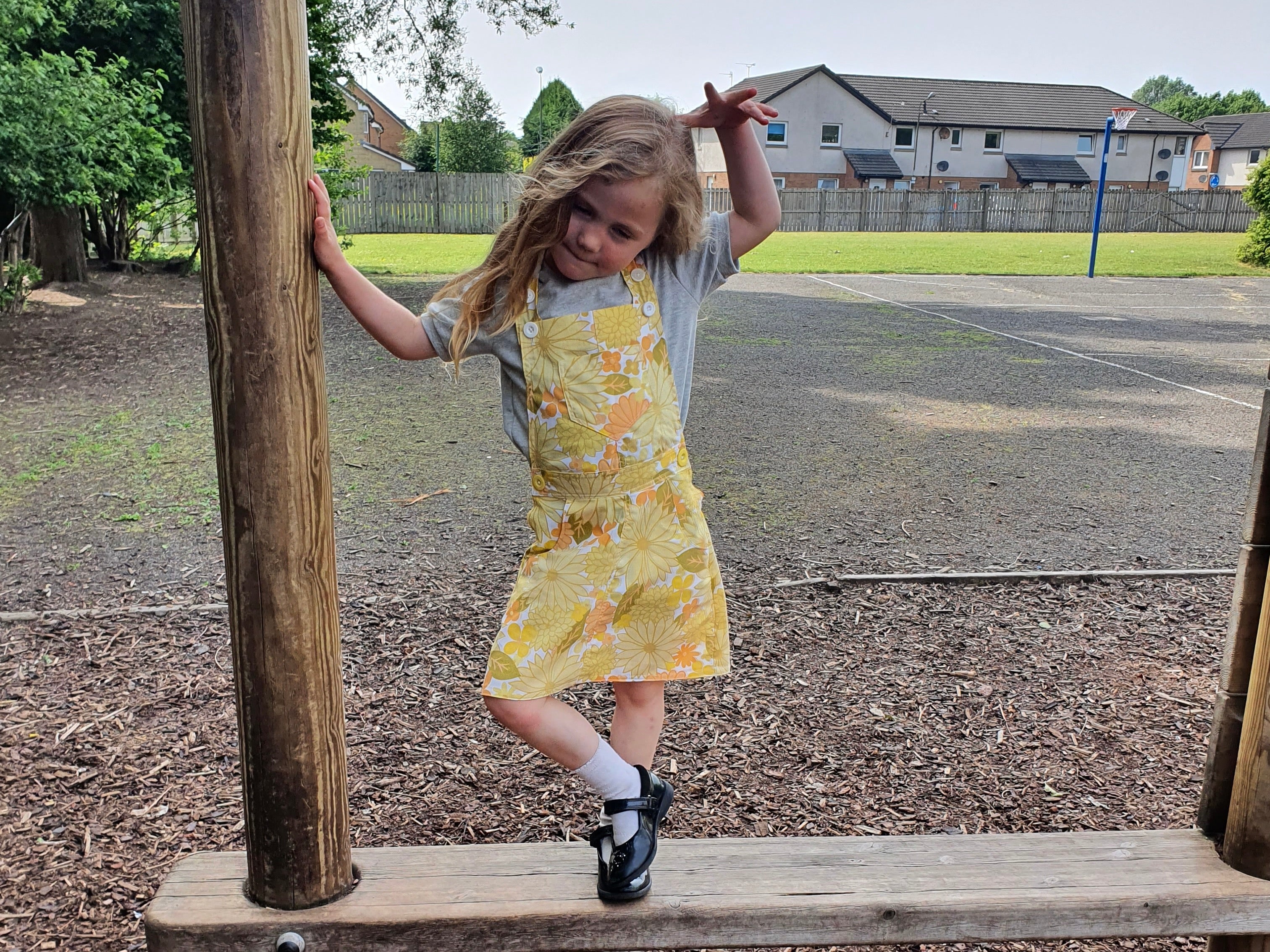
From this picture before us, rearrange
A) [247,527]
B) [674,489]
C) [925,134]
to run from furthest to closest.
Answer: [925,134], [674,489], [247,527]

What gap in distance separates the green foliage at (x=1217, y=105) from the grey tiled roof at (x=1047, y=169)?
66671mm

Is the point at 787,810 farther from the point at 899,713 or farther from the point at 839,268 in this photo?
the point at 839,268

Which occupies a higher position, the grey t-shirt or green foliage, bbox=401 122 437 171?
green foliage, bbox=401 122 437 171

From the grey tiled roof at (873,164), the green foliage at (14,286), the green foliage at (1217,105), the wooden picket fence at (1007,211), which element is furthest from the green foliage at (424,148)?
the green foliage at (1217,105)

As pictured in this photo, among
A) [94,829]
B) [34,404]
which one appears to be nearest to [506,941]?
[94,829]

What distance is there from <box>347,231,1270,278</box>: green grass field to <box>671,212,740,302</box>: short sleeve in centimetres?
1470

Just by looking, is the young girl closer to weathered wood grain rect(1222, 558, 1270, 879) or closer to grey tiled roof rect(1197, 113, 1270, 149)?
weathered wood grain rect(1222, 558, 1270, 879)

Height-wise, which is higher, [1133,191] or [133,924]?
[1133,191]

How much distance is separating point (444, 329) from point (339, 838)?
1.02 meters

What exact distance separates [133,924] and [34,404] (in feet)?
20.6

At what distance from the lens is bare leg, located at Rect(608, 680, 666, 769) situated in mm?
2270

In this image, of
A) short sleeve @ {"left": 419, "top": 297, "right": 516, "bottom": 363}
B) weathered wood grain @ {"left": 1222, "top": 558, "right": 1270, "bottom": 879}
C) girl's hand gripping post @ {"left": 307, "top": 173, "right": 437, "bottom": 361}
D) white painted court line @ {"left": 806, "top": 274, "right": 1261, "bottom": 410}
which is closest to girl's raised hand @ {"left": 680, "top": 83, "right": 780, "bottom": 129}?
short sleeve @ {"left": 419, "top": 297, "right": 516, "bottom": 363}

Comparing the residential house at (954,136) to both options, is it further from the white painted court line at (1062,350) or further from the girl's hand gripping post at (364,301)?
the girl's hand gripping post at (364,301)

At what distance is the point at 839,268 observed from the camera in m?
20.9
